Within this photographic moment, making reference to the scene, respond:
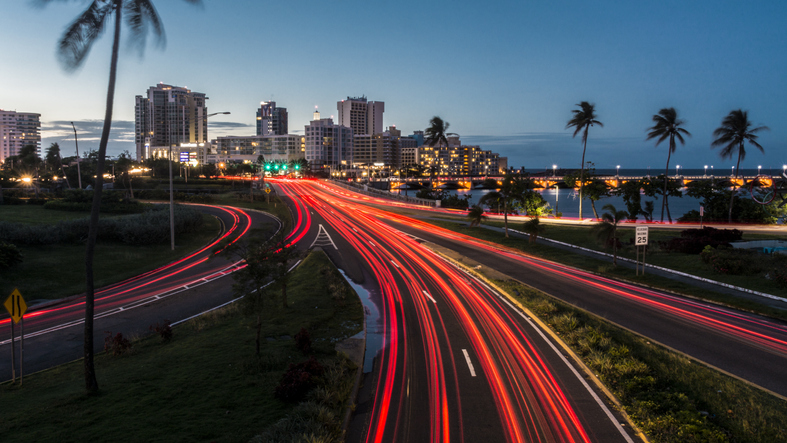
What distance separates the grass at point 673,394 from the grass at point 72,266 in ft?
85.6

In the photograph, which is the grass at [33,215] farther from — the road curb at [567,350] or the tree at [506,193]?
the tree at [506,193]

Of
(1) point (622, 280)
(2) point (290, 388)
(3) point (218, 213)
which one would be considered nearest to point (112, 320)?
(2) point (290, 388)

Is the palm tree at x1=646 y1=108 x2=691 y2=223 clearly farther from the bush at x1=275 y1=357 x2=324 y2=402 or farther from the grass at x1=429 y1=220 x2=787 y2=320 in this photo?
the bush at x1=275 y1=357 x2=324 y2=402

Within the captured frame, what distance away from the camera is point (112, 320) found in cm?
1864

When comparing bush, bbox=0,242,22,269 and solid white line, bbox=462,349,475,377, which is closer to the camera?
solid white line, bbox=462,349,475,377

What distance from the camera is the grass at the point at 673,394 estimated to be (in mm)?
9078

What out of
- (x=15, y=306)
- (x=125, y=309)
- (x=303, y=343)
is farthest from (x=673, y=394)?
(x=125, y=309)

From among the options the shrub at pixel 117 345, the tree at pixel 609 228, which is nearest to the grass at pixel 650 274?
the tree at pixel 609 228

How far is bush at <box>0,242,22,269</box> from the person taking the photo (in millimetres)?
23616

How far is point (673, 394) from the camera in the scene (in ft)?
34.5

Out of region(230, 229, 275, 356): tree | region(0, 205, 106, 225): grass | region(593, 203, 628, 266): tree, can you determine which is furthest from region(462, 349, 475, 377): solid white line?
region(0, 205, 106, 225): grass

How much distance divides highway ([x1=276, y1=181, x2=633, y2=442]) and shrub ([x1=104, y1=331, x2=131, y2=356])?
878cm

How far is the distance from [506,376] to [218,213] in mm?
50695

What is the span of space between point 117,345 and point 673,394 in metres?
17.0
